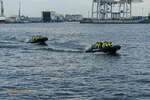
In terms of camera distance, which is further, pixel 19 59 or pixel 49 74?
pixel 19 59

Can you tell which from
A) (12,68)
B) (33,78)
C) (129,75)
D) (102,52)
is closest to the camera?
(33,78)

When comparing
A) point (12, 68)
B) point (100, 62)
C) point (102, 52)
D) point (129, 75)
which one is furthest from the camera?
point (102, 52)

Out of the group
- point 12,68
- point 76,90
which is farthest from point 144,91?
point 12,68

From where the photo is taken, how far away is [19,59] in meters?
46.6

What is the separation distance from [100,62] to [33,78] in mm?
12483

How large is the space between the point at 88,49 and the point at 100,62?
414 inches

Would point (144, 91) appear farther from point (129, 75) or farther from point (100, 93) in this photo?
point (129, 75)

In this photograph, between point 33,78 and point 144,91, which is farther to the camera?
point 33,78

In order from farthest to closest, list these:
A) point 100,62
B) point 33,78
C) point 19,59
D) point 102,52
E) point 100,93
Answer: point 102,52, point 19,59, point 100,62, point 33,78, point 100,93

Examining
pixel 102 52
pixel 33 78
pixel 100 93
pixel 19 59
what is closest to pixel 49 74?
pixel 33 78

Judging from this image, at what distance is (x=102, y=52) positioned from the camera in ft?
166

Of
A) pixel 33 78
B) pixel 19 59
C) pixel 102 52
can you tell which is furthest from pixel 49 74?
pixel 102 52

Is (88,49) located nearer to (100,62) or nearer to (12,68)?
(100,62)

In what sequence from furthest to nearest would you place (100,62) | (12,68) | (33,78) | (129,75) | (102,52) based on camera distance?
1. (102,52)
2. (100,62)
3. (12,68)
4. (129,75)
5. (33,78)
